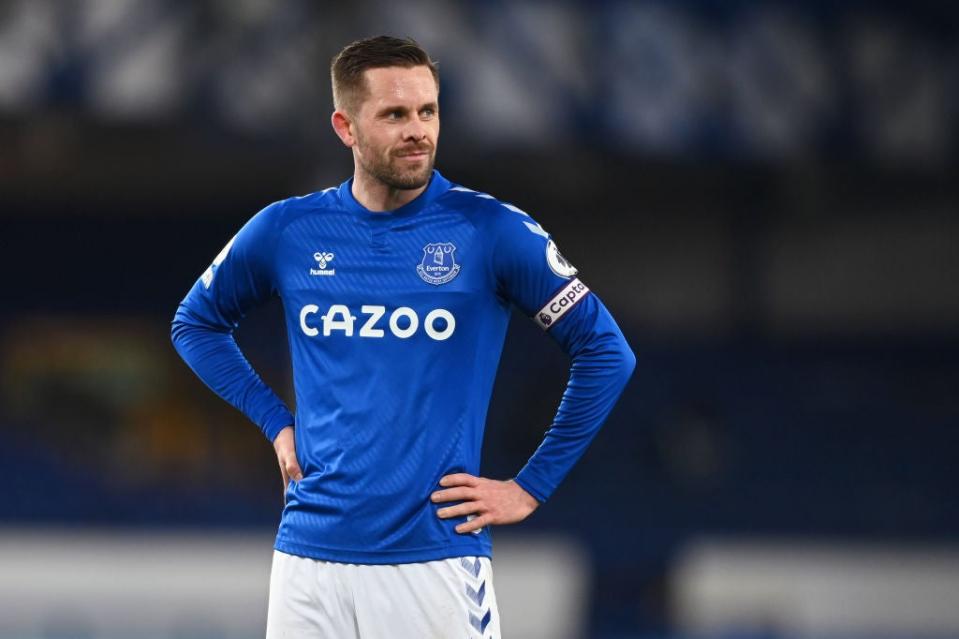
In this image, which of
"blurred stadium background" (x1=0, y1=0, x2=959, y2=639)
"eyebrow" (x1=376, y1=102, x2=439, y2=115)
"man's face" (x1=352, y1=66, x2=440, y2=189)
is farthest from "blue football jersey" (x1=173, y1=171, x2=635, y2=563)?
"blurred stadium background" (x1=0, y1=0, x2=959, y2=639)

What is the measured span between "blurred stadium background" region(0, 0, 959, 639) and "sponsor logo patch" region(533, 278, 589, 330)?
8597 mm

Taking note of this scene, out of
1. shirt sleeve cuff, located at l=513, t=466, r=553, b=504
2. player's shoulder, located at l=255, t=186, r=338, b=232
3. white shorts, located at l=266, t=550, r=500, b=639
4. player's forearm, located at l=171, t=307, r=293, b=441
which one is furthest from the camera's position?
player's forearm, located at l=171, t=307, r=293, b=441

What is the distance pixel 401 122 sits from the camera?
11.0 ft

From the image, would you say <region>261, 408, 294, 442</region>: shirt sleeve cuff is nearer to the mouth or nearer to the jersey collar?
the jersey collar

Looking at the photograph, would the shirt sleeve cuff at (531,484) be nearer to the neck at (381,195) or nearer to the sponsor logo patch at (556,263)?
the sponsor logo patch at (556,263)

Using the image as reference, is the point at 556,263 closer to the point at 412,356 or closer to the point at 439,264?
the point at 439,264

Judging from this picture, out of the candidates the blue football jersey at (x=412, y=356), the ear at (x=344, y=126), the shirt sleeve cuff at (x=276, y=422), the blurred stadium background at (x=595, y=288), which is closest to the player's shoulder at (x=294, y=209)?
the blue football jersey at (x=412, y=356)

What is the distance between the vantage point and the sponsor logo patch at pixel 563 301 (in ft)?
11.1

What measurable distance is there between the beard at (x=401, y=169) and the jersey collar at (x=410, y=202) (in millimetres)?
72

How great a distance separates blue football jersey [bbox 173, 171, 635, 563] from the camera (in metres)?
3.34

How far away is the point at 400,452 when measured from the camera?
3.34 m

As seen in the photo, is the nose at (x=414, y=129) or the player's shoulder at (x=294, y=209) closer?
the nose at (x=414, y=129)

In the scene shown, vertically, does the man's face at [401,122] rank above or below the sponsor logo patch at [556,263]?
above

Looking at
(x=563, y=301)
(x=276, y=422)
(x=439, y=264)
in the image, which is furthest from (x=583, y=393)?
(x=276, y=422)
